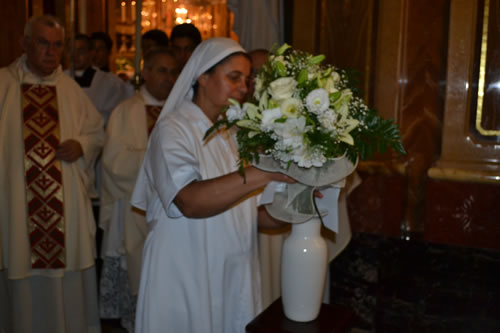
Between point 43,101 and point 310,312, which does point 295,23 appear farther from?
point 310,312

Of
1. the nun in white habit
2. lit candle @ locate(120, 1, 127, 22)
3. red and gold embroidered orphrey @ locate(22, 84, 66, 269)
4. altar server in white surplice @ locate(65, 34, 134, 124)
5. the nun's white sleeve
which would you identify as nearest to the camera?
the nun's white sleeve

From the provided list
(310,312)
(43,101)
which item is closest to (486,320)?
(310,312)

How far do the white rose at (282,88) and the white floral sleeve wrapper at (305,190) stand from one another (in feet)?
0.80

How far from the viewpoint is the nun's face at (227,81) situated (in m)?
2.24

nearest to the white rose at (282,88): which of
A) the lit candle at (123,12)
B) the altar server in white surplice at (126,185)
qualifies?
the altar server in white surplice at (126,185)

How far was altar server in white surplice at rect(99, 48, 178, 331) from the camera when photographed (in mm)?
3908

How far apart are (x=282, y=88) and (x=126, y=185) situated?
2.58m

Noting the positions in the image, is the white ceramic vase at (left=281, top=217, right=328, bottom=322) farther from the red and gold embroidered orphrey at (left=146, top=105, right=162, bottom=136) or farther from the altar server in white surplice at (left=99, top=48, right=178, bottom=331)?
the red and gold embroidered orphrey at (left=146, top=105, right=162, bottom=136)

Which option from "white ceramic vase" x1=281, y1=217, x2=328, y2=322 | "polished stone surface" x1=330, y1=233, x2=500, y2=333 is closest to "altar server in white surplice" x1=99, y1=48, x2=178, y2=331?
"polished stone surface" x1=330, y1=233, x2=500, y2=333

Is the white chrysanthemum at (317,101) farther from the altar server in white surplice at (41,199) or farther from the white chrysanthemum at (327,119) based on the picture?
the altar server in white surplice at (41,199)

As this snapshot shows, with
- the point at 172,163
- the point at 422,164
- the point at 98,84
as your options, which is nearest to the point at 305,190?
the point at 172,163

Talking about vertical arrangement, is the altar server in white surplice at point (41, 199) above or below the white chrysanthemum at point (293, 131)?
below

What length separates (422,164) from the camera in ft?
12.2

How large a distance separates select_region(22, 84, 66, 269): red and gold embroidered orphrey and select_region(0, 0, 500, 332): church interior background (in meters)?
2.05
